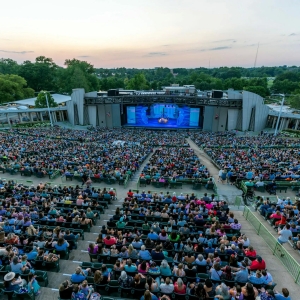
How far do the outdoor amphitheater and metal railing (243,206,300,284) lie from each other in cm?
4

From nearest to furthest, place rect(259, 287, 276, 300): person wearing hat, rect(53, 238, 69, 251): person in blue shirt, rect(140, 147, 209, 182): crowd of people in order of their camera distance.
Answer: rect(259, 287, 276, 300): person wearing hat, rect(53, 238, 69, 251): person in blue shirt, rect(140, 147, 209, 182): crowd of people

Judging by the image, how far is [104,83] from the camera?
83875 millimetres

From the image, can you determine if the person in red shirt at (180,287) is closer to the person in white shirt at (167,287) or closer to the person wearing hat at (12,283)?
the person in white shirt at (167,287)

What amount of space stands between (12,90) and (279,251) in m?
58.2

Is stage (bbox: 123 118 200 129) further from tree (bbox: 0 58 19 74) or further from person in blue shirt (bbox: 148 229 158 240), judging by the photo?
tree (bbox: 0 58 19 74)

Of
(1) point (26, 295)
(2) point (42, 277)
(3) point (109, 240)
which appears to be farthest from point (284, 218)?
(1) point (26, 295)

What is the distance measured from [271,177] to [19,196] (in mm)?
14691

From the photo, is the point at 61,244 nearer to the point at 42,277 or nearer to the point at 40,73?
the point at 42,277

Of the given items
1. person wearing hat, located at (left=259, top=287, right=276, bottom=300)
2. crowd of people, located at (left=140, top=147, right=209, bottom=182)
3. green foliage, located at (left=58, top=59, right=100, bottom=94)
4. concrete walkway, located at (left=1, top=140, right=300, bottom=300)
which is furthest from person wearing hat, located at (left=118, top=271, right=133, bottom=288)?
green foliage, located at (left=58, top=59, right=100, bottom=94)

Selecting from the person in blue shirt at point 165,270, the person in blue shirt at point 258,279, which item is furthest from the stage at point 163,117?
the person in blue shirt at point 258,279

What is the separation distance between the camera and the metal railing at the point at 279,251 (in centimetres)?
679

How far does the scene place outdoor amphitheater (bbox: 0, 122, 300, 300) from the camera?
18.9ft

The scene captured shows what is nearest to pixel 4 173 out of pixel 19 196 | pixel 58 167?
pixel 58 167

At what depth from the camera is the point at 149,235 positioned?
305 inches
